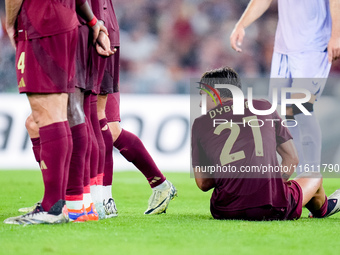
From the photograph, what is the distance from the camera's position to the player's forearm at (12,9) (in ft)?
10.7

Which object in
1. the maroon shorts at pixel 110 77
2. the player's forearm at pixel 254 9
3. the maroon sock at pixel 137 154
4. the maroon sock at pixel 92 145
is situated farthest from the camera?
the player's forearm at pixel 254 9

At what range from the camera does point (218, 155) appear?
3676 millimetres

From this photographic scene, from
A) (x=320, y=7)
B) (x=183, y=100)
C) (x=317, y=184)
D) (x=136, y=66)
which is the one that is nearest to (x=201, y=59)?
(x=136, y=66)

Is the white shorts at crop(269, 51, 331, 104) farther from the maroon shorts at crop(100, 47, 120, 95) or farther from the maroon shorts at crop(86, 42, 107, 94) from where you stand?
the maroon shorts at crop(86, 42, 107, 94)

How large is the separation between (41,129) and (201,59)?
24.1ft

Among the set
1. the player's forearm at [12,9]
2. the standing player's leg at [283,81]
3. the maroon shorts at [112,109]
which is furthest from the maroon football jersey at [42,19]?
the standing player's leg at [283,81]

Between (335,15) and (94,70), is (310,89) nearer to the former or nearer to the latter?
(335,15)

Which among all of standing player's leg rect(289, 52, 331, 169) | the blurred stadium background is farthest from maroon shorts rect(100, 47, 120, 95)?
the blurred stadium background

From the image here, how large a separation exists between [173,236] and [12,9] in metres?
1.34

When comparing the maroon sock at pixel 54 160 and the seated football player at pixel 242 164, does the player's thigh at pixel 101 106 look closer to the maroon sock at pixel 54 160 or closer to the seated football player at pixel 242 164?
the seated football player at pixel 242 164

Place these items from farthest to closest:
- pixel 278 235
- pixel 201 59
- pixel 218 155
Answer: pixel 201 59 < pixel 218 155 < pixel 278 235

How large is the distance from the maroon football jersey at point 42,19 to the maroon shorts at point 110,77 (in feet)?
2.49

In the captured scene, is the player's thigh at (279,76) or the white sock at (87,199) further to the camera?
the player's thigh at (279,76)

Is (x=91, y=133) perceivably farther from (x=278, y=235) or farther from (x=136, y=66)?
(x=136, y=66)
